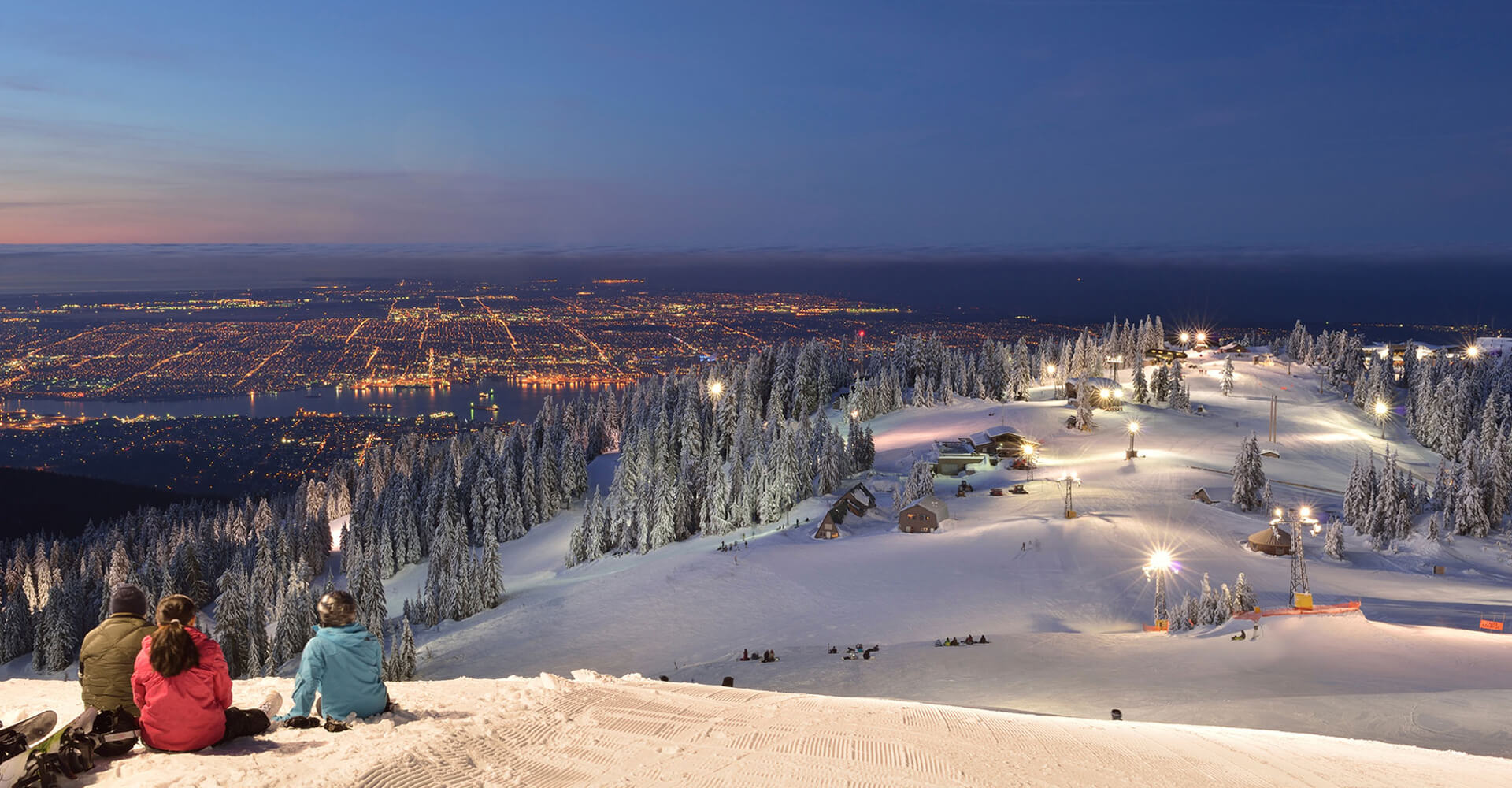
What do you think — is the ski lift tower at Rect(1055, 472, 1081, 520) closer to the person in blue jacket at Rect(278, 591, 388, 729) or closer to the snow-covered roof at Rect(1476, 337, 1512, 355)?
the person in blue jacket at Rect(278, 591, 388, 729)

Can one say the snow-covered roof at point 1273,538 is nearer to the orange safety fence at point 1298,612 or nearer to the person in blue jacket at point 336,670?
the orange safety fence at point 1298,612

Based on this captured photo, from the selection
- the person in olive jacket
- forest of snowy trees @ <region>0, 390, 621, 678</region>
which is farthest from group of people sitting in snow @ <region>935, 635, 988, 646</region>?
forest of snowy trees @ <region>0, 390, 621, 678</region>

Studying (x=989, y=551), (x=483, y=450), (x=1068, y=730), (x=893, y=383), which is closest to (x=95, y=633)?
(x=1068, y=730)

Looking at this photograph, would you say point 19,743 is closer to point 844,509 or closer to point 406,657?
point 406,657

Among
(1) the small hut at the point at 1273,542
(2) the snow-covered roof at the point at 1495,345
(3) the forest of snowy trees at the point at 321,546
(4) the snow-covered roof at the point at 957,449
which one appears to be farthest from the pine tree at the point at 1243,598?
(2) the snow-covered roof at the point at 1495,345

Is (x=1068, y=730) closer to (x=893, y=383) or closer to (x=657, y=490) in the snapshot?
(x=657, y=490)
